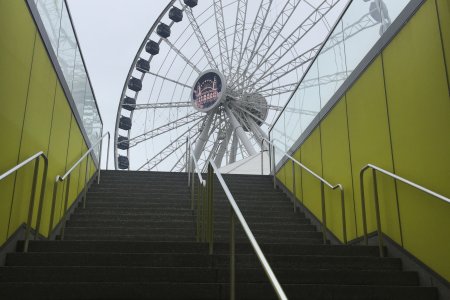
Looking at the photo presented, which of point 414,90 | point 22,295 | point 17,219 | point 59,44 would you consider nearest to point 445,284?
point 414,90

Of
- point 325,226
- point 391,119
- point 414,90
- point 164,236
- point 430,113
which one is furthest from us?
point 325,226

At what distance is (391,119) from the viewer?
5.24 meters

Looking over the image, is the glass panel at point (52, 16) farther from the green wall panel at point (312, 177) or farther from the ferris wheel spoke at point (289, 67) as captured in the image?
the ferris wheel spoke at point (289, 67)

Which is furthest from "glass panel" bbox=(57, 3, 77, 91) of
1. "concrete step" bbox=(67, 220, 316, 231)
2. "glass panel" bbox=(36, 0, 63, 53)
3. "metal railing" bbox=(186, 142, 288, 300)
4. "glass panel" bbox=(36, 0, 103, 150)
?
"metal railing" bbox=(186, 142, 288, 300)

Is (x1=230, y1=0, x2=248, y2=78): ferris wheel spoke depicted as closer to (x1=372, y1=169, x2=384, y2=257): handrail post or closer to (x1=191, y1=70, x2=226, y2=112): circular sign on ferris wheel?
(x1=191, y1=70, x2=226, y2=112): circular sign on ferris wheel

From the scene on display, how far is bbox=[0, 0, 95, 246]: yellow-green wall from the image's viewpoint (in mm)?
4379

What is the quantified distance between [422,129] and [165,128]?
18.3 metres

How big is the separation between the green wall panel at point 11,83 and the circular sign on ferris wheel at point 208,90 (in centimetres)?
1425

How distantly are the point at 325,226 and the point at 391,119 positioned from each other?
6.33ft

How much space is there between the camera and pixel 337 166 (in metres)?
6.83

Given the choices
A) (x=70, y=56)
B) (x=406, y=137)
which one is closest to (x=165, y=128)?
(x=70, y=56)

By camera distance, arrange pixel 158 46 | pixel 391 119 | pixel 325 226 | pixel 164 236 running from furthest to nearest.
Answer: pixel 158 46, pixel 325 226, pixel 164 236, pixel 391 119

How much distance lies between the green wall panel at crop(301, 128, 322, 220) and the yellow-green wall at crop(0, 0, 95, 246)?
3512mm

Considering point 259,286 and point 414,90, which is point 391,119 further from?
point 259,286
